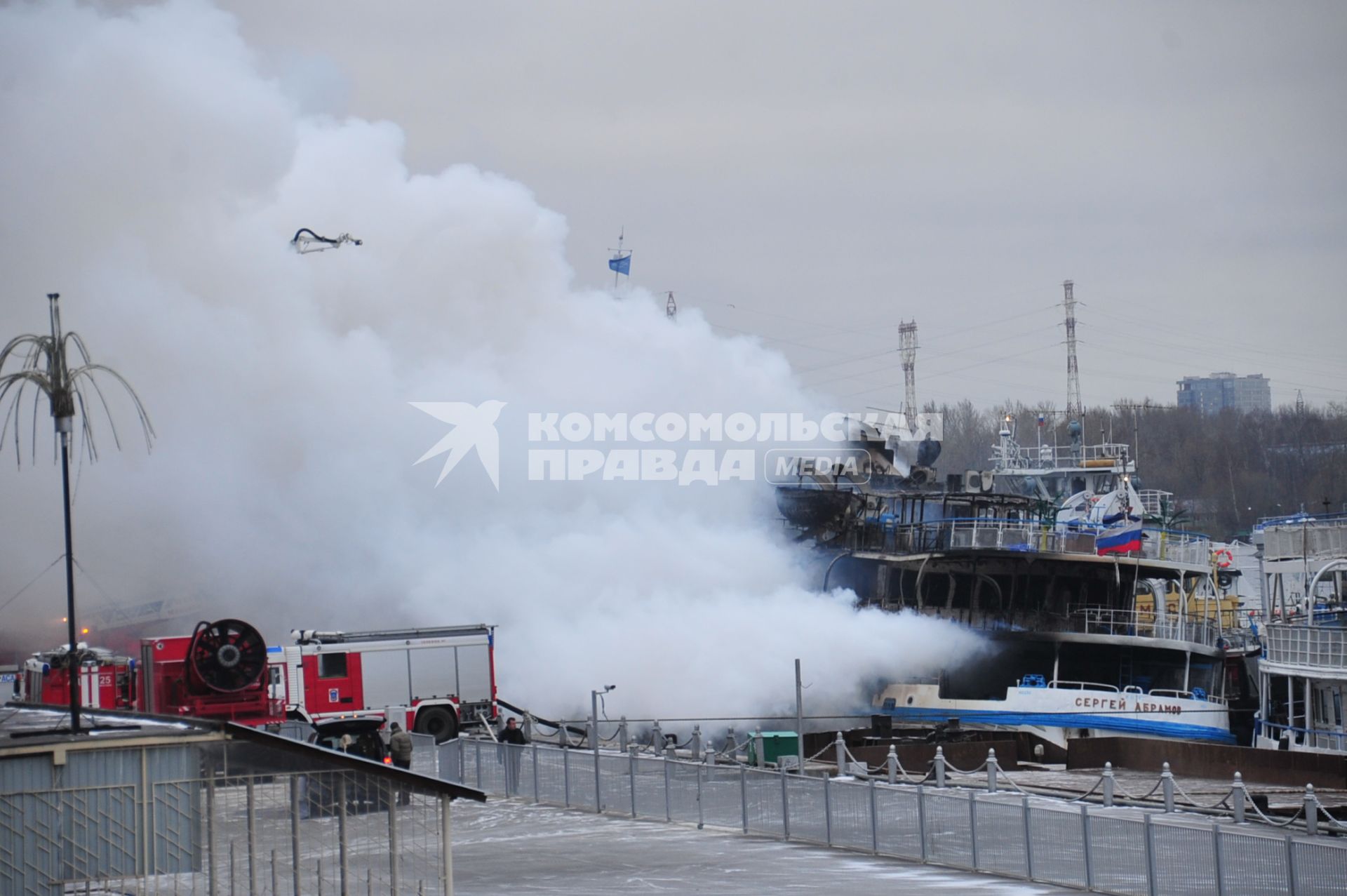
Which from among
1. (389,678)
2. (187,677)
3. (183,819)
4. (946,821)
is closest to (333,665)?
(389,678)

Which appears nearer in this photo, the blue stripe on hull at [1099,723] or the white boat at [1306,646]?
the white boat at [1306,646]

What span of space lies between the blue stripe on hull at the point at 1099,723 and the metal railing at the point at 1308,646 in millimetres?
5471

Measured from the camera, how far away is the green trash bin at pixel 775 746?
28.4 meters

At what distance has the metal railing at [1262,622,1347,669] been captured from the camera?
31.3m

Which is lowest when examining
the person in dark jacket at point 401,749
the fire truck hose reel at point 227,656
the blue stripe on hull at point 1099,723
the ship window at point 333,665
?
the blue stripe on hull at point 1099,723

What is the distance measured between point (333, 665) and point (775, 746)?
9413 millimetres

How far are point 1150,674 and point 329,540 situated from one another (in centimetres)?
2276

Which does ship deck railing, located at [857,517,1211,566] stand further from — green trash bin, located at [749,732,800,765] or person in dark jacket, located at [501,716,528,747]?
person in dark jacket, located at [501,716,528,747]

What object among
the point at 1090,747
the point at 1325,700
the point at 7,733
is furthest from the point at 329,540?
the point at 7,733

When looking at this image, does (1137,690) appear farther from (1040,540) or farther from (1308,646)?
(1308,646)

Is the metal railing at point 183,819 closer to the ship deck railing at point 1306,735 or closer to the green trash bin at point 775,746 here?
the green trash bin at point 775,746

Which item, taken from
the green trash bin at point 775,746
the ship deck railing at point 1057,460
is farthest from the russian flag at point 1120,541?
the green trash bin at point 775,746

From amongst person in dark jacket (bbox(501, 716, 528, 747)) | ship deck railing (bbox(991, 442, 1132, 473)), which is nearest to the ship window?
person in dark jacket (bbox(501, 716, 528, 747))

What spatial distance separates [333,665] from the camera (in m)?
31.8
